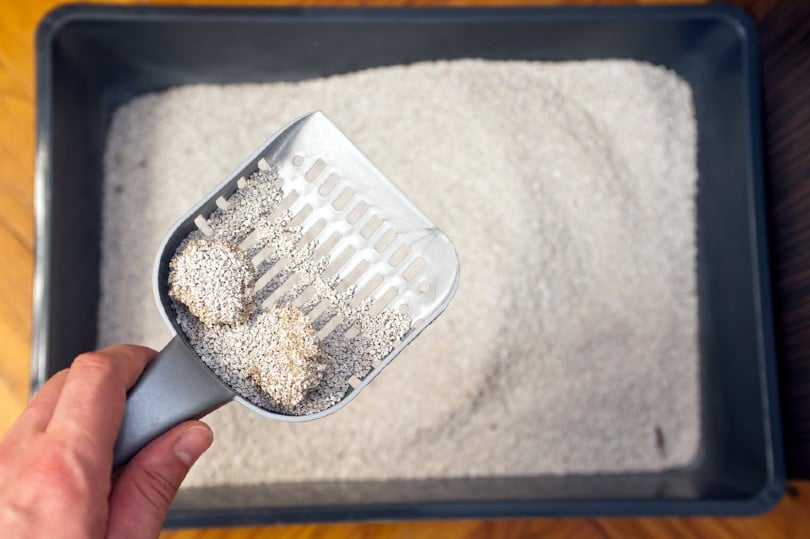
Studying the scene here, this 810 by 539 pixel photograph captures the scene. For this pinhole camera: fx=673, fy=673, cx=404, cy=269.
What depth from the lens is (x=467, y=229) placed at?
0.67 m

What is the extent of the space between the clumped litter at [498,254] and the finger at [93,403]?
239 mm

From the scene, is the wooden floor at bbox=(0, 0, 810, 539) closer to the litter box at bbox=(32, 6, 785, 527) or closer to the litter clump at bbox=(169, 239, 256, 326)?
the litter box at bbox=(32, 6, 785, 527)

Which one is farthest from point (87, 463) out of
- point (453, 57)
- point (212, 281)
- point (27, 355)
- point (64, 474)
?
point (453, 57)

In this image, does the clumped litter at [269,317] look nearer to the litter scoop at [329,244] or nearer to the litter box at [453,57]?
the litter scoop at [329,244]

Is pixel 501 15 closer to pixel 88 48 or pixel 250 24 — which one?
pixel 250 24

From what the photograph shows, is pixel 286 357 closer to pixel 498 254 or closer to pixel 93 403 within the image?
pixel 93 403

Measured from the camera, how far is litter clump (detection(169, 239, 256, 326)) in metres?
0.44

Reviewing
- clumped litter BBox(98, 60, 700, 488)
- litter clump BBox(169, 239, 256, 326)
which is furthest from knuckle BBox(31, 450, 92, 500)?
clumped litter BBox(98, 60, 700, 488)

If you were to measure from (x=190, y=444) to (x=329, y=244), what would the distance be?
0.55 feet

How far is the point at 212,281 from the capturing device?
0.44 m

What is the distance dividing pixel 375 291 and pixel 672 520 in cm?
43

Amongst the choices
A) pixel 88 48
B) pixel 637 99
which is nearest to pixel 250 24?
pixel 88 48

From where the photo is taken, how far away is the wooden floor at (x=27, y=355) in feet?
2.19

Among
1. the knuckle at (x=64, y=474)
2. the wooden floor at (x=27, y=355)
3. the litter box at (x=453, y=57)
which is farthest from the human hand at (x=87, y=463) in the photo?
the wooden floor at (x=27, y=355)
